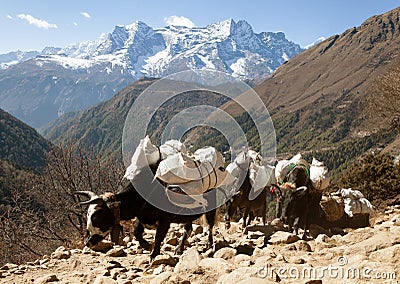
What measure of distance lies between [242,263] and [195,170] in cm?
288

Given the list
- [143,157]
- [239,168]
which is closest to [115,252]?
[143,157]

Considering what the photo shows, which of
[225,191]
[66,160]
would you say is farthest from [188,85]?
[66,160]

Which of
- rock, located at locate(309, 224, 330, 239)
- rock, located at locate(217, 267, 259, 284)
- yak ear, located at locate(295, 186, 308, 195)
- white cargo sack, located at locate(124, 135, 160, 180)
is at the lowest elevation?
rock, located at locate(309, 224, 330, 239)

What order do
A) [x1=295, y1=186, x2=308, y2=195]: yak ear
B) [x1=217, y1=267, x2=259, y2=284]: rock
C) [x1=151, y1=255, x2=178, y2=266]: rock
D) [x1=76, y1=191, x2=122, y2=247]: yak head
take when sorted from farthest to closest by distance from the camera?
[x1=295, y1=186, x2=308, y2=195]: yak ear < [x1=76, y1=191, x2=122, y2=247]: yak head < [x1=151, y1=255, x2=178, y2=266]: rock < [x1=217, y1=267, x2=259, y2=284]: rock

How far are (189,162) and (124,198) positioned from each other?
1.57 meters

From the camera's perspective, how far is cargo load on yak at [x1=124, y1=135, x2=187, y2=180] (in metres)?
8.80

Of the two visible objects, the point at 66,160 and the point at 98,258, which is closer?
the point at 98,258

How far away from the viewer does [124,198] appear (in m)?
8.41

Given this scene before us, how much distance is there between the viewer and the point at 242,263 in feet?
20.1

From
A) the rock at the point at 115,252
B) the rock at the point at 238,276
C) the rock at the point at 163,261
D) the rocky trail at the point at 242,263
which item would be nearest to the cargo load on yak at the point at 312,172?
the rocky trail at the point at 242,263

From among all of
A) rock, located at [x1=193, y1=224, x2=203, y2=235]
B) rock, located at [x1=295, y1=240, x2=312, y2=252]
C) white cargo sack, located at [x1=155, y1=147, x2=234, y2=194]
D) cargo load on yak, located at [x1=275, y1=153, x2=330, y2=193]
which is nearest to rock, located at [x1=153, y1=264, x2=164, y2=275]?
white cargo sack, located at [x1=155, y1=147, x2=234, y2=194]

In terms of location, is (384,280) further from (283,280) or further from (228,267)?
→ (228,267)

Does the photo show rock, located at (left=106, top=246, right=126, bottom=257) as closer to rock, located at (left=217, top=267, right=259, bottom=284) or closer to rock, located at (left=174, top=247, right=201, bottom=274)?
rock, located at (left=174, top=247, right=201, bottom=274)

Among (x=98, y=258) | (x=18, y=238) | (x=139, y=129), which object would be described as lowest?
(x=18, y=238)
